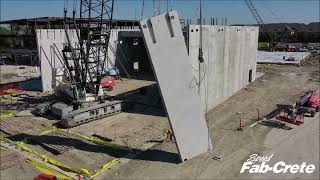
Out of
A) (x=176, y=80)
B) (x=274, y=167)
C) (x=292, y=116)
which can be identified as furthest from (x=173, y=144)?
(x=292, y=116)

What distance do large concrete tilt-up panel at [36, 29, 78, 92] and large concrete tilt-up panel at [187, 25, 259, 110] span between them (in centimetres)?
1645

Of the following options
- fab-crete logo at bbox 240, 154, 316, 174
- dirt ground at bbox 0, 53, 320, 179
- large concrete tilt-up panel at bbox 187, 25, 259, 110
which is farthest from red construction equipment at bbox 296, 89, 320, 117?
fab-crete logo at bbox 240, 154, 316, 174

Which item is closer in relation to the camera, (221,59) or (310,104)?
(310,104)

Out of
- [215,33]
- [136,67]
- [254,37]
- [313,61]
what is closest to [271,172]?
[215,33]

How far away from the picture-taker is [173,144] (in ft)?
67.4

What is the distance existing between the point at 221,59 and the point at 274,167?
14327 mm

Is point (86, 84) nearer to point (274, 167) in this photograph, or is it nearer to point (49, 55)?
point (49, 55)

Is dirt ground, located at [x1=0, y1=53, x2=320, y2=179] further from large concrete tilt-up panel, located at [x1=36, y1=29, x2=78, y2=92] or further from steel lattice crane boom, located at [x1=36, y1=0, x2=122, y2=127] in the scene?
large concrete tilt-up panel, located at [x1=36, y1=29, x2=78, y2=92]

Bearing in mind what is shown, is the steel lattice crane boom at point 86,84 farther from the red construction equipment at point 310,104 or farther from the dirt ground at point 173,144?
the red construction equipment at point 310,104

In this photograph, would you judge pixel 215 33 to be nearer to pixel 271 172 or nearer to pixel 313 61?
pixel 271 172

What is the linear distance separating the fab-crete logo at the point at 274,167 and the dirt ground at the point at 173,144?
Result: 0.43 meters

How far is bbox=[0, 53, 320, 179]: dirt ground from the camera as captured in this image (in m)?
17.2

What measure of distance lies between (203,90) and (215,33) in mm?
5145

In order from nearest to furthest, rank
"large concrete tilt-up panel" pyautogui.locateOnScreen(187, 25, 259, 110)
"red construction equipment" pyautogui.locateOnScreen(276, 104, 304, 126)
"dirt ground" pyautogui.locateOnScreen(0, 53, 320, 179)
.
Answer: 1. "dirt ground" pyautogui.locateOnScreen(0, 53, 320, 179)
2. "red construction equipment" pyautogui.locateOnScreen(276, 104, 304, 126)
3. "large concrete tilt-up panel" pyautogui.locateOnScreen(187, 25, 259, 110)
